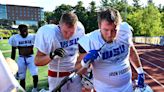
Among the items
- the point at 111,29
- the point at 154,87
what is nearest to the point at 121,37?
the point at 111,29

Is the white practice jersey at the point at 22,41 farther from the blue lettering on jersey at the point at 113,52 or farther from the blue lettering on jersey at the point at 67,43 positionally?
the blue lettering on jersey at the point at 113,52

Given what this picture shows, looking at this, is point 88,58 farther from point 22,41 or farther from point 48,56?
point 22,41

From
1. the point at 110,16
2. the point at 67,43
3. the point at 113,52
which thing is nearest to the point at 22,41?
the point at 67,43

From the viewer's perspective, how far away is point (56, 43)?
463 centimetres

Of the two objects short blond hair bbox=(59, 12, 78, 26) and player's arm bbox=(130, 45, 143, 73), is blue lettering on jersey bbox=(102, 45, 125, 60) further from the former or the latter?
short blond hair bbox=(59, 12, 78, 26)

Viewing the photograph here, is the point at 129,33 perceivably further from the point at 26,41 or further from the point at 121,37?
the point at 26,41

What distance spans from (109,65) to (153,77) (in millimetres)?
11443

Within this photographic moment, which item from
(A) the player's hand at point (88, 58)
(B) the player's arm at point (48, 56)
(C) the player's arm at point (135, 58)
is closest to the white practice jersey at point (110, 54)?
(A) the player's hand at point (88, 58)

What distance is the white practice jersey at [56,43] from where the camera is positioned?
4.55 meters

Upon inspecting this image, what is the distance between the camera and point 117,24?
3561mm

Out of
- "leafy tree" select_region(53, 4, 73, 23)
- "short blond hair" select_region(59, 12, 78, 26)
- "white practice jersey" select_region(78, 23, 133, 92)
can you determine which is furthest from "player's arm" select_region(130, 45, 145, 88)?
"leafy tree" select_region(53, 4, 73, 23)

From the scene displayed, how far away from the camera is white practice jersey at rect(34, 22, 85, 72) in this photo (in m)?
4.55

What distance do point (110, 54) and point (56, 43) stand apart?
1.03 m

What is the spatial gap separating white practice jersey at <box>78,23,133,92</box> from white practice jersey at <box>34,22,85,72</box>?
2.48 ft
